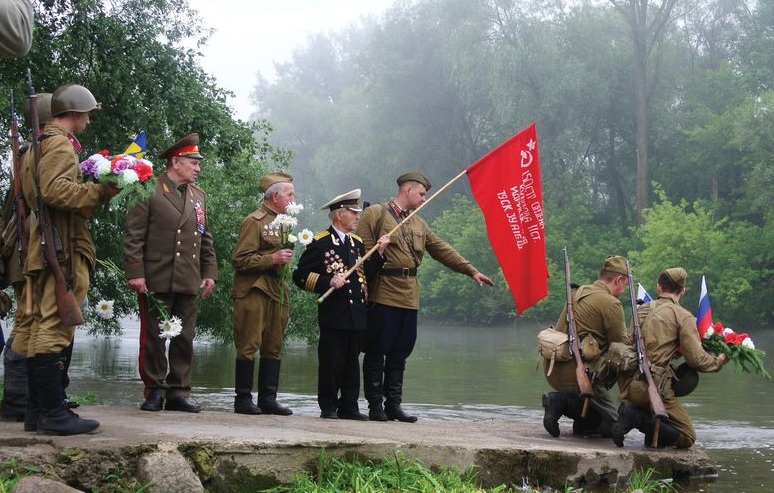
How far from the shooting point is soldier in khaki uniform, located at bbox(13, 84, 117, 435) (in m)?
6.47

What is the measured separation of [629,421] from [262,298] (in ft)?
9.32


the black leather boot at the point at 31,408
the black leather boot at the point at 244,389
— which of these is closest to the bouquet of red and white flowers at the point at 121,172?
the black leather boot at the point at 31,408

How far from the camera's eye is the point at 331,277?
8.80 meters

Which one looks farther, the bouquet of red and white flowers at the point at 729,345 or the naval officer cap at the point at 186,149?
the bouquet of red and white flowers at the point at 729,345

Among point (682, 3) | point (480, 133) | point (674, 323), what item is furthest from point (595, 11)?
point (674, 323)

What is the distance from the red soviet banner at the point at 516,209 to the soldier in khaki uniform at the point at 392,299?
335 mm

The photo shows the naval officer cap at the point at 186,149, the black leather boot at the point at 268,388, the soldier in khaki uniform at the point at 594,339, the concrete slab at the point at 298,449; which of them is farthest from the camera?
the black leather boot at the point at 268,388

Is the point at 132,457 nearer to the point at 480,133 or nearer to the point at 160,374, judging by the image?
the point at 160,374

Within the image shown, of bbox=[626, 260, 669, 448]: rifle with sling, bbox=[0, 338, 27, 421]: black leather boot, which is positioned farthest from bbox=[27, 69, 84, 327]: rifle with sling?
bbox=[626, 260, 669, 448]: rifle with sling

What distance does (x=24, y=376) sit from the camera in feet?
25.2

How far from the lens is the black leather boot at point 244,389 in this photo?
8805mm

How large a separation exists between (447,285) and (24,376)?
4602 centimetres

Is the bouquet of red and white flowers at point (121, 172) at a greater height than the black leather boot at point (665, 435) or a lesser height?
greater

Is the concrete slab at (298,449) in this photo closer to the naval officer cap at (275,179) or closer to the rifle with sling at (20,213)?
the rifle with sling at (20,213)
